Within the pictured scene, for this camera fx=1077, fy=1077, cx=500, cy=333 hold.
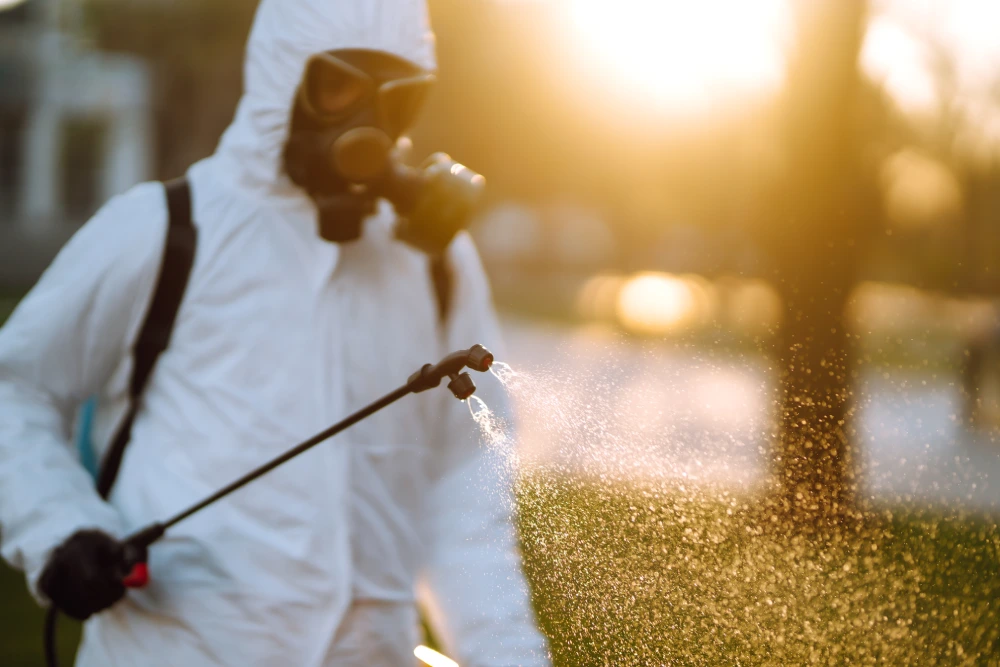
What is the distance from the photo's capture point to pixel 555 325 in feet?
6.35

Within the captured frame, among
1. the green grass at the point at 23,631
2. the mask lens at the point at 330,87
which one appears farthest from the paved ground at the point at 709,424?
the green grass at the point at 23,631

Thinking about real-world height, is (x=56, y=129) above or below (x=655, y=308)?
below

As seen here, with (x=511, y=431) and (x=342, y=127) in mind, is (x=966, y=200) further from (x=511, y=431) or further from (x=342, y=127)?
(x=511, y=431)

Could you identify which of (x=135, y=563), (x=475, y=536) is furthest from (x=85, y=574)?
(x=475, y=536)

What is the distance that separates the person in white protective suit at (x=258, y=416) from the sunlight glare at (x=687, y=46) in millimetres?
408

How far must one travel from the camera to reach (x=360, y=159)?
5.87ft

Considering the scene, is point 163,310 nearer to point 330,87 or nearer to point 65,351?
point 65,351

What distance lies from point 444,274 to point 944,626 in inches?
52.2

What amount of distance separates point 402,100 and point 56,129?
25914 millimetres

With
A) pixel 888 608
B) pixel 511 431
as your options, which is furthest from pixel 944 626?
pixel 511 431

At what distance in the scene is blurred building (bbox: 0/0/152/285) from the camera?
2383cm

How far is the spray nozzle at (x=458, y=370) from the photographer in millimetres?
864

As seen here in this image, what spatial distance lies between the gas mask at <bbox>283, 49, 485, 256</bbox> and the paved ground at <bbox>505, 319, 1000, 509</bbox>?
879 millimetres

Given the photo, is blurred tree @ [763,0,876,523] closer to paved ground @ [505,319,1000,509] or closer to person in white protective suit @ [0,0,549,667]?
paved ground @ [505,319,1000,509]
